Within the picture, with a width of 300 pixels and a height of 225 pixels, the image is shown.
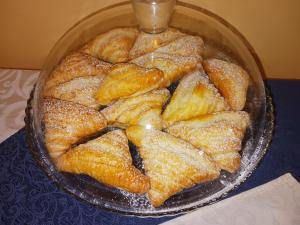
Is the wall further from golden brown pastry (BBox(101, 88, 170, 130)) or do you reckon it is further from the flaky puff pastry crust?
golden brown pastry (BBox(101, 88, 170, 130))

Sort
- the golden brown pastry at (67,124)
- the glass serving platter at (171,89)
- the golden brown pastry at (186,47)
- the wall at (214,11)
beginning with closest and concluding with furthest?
1. the glass serving platter at (171,89)
2. the golden brown pastry at (67,124)
3. the golden brown pastry at (186,47)
4. the wall at (214,11)

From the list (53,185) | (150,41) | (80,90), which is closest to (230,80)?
(150,41)

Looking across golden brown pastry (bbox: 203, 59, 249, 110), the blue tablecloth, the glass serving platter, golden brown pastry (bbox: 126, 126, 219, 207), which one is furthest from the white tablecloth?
golden brown pastry (bbox: 203, 59, 249, 110)

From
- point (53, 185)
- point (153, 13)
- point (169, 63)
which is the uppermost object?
point (153, 13)

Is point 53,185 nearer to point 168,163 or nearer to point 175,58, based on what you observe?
point 168,163

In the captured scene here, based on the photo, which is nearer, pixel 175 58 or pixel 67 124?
pixel 67 124

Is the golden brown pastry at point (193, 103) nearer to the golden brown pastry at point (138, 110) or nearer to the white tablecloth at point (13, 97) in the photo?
the golden brown pastry at point (138, 110)

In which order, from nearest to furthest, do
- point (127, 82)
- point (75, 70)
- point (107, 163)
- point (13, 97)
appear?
point (107, 163), point (127, 82), point (75, 70), point (13, 97)

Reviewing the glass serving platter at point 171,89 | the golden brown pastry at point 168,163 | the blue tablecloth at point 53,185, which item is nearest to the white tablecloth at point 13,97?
the blue tablecloth at point 53,185
